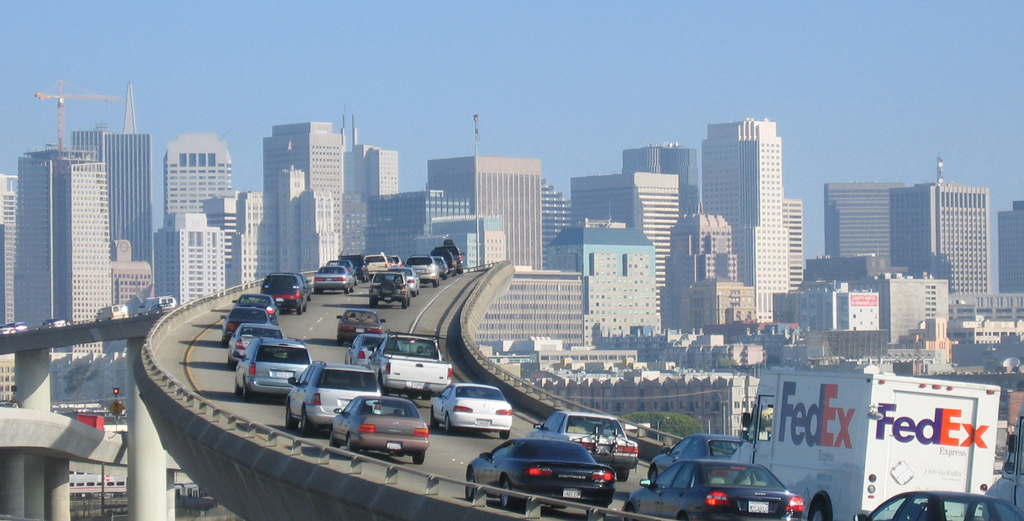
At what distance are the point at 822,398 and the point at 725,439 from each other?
522 cm

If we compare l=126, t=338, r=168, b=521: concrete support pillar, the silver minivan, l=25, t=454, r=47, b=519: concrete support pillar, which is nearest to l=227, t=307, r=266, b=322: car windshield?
l=126, t=338, r=168, b=521: concrete support pillar

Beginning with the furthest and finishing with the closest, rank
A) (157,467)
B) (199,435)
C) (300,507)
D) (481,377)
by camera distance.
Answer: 1. (157,467)
2. (481,377)
3. (199,435)
4. (300,507)

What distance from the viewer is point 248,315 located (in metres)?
56.2

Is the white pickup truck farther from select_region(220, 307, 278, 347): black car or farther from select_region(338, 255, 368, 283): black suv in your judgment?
select_region(338, 255, 368, 283): black suv

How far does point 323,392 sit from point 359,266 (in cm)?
6737

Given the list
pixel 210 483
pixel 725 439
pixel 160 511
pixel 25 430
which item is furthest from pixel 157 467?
pixel 725 439

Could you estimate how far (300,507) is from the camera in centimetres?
3011

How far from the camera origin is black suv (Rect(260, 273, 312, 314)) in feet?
228

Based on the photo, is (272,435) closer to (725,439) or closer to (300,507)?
(300,507)

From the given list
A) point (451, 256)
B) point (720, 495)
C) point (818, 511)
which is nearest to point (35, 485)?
point (451, 256)

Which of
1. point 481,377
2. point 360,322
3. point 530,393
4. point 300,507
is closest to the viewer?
point 300,507

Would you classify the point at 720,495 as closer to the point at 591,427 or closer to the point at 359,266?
the point at 591,427

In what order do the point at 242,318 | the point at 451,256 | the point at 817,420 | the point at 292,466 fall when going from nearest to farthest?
the point at 817,420 → the point at 292,466 → the point at 242,318 → the point at 451,256

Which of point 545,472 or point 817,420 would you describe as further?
point 817,420
